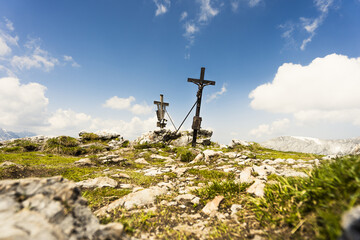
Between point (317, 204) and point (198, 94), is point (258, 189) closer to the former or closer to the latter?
point (317, 204)

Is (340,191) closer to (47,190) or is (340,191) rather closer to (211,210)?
(211,210)

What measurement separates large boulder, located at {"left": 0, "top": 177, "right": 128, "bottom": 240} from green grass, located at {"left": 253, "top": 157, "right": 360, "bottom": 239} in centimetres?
281

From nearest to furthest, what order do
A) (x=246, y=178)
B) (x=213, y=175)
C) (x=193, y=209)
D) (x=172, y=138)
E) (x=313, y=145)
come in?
(x=193, y=209)
(x=246, y=178)
(x=213, y=175)
(x=313, y=145)
(x=172, y=138)

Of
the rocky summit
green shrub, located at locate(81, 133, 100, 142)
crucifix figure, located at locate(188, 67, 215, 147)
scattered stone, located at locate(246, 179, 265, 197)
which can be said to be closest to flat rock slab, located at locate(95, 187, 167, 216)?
the rocky summit

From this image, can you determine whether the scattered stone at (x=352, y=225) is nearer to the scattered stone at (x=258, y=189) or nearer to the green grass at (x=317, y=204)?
the green grass at (x=317, y=204)

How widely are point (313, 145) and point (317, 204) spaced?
21.1 m

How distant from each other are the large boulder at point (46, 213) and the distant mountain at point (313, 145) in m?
20.6

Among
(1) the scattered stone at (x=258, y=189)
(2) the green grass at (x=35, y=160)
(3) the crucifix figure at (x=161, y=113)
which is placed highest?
(3) the crucifix figure at (x=161, y=113)

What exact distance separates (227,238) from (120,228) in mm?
1979

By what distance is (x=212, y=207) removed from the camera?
3.93 m

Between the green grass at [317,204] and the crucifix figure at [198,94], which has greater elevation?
the crucifix figure at [198,94]

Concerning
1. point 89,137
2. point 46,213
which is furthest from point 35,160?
point 46,213

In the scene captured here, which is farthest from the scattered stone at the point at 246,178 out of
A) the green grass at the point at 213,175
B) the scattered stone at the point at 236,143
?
the scattered stone at the point at 236,143

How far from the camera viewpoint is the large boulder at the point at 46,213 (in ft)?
5.35
